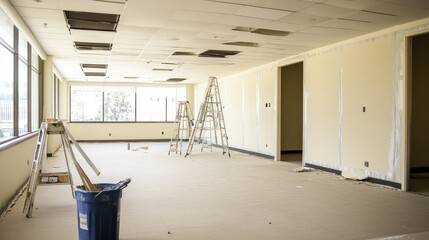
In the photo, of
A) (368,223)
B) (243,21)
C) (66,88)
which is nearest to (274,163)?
(243,21)

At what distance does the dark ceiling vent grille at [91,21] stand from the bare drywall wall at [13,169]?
6.75 ft

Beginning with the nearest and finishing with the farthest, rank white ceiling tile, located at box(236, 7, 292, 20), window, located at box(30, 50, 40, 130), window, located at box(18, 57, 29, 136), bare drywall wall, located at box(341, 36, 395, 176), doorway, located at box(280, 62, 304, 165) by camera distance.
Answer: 1. white ceiling tile, located at box(236, 7, 292, 20)
2. bare drywall wall, located at box(341, 36, 395, 176)
3. window, located at box(18, 57, 29, 136)
4. window, located at box(30, 50, 40, 130)
5. doorway, located at box(280, 62, 304, 165)

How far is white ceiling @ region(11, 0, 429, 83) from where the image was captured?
468cm

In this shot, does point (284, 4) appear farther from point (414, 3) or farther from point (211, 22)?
point (414, 3)

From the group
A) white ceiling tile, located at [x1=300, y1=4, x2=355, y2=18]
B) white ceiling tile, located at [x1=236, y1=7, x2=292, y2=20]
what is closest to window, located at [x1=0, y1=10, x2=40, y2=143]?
white ceiling tile, located at [x1=236, y1=7, x2=292, y2=20]

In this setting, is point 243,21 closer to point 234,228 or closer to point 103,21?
point 103,21

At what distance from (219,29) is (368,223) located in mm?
3738

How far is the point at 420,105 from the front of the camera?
7402 millimetres

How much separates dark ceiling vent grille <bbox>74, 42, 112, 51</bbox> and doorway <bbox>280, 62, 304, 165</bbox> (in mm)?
5295

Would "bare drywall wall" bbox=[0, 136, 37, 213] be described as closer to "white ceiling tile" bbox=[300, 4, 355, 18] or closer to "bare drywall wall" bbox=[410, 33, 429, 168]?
"white ceiling tile" bbox=[300, 4, 355, 18]

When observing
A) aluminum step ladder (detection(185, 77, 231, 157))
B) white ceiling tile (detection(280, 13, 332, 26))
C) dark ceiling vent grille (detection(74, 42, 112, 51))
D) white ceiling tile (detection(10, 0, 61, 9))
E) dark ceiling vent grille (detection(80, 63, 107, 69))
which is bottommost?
aluminum step ladder (detection(185, 77, 231, 157))

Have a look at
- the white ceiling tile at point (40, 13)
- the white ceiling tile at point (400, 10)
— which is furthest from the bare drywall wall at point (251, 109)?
the white ceiling tile at point (40, 13)

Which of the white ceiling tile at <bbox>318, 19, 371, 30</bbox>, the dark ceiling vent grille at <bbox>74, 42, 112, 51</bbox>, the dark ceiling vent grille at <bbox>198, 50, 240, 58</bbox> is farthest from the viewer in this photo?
the dark ceiling vent grille at <bbox>198, 50, 240, 58</bbox>

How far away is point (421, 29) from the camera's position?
527cm
